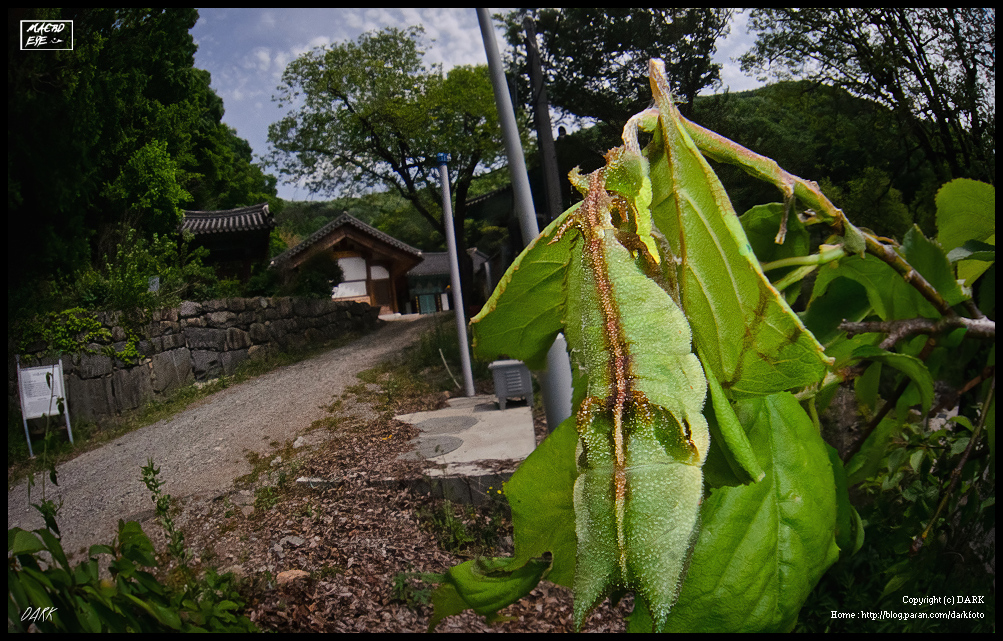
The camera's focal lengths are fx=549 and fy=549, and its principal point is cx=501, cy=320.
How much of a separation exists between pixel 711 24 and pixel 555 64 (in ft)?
0.53

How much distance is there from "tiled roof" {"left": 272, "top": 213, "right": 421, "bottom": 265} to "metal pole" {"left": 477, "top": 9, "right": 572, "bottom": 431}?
0.31 meters

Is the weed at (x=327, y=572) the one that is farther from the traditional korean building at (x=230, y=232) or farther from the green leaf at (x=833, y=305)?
the green leaf at (x=833, y=305)

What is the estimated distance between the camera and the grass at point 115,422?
572 mm

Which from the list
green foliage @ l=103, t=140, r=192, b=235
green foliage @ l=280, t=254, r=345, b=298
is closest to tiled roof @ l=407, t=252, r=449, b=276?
green foliage @ l=280, t=254, r=345, b=298

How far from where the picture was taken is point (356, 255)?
849 mm

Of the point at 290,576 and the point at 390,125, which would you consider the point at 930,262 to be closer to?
the point at 290,576

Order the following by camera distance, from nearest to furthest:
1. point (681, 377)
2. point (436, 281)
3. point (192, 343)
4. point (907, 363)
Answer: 1. point (681, 377)
2. point (907, 363)
3. point (192, 343)
4. point (436, 281)

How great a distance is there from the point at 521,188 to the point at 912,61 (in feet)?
1.42

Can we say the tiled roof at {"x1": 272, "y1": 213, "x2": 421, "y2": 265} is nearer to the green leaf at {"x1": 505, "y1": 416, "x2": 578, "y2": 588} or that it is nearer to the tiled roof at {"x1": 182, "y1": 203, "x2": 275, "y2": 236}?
the tiled roof at {"x1": 182, "y1": 203, "x2": 275, "y2": 236}

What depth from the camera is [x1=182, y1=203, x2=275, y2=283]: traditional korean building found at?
0.73 metres

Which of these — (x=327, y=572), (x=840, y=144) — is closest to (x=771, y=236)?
(x=840, y=144)

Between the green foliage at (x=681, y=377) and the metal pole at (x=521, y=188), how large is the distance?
1.00 feet

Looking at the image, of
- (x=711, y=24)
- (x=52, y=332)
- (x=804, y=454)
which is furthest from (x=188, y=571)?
(x=711, y=24)

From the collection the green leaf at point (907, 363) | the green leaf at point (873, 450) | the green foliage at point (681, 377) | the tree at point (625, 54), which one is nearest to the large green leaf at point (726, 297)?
the green foliage at point (681, 377)
